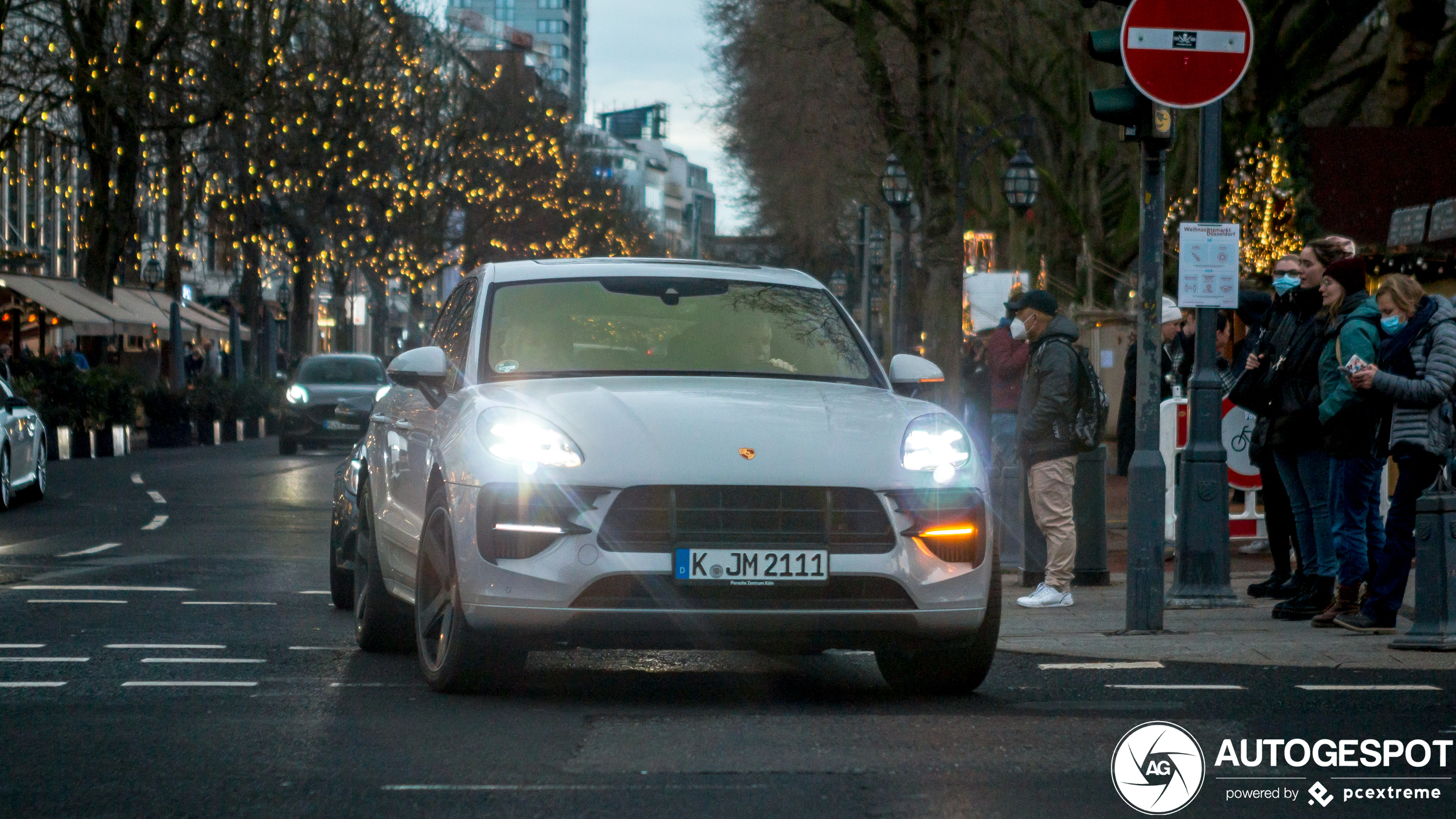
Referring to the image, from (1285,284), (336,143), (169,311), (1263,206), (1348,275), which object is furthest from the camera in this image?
(169,311)

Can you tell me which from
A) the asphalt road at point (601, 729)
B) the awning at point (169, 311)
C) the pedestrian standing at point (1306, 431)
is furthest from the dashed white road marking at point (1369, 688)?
the awning at point (169, 311)

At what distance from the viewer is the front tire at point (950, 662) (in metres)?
7.50

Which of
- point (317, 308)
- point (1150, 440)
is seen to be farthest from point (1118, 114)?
point (317, 308)

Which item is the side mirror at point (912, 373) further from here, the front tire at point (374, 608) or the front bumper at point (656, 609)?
the front tire at point (374, 608)

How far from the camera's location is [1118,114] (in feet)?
34.1

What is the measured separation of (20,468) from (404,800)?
1572 cm

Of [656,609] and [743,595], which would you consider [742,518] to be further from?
[656,609]

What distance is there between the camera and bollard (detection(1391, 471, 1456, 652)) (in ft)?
29.6

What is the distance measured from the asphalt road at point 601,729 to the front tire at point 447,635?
0.35 feet

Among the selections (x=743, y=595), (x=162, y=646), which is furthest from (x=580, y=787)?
(x=162, y=646)

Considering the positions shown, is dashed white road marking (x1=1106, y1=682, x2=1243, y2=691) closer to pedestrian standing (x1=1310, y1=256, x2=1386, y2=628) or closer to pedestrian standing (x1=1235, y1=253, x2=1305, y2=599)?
pedestrian standing (x1=1310, y1=256, x2=1386, y2=628)

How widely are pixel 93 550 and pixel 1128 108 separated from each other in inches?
340

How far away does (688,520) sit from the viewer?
6988mm

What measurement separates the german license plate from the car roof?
182cm
